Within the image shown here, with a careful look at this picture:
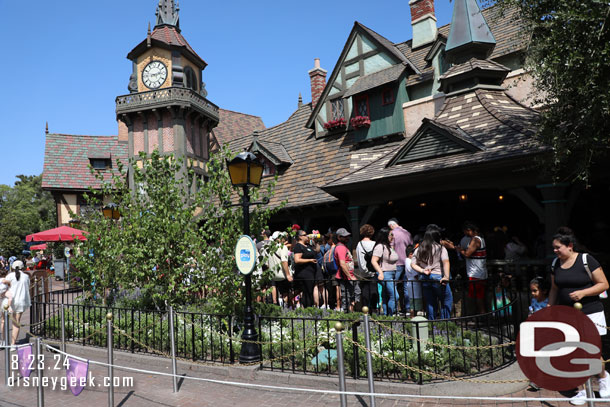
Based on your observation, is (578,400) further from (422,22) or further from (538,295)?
(422,22)

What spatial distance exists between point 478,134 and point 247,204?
7124 mm

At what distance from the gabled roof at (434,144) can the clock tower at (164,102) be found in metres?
17.5

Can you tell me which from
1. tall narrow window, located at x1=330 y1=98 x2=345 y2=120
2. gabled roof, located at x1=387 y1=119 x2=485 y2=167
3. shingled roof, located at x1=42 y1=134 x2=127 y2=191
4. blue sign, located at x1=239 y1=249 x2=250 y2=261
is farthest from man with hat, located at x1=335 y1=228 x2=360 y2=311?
shingled roof, located at x1=42 y1=134 x2=127 y2=191

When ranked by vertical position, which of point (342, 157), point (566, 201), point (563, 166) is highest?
point (342, 157)

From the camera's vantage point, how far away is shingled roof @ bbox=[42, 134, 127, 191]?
34.8m

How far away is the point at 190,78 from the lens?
28.6 metres

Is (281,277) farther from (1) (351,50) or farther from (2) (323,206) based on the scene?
(1) (351,50)

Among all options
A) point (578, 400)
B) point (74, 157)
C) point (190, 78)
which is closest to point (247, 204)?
point (578, 400)

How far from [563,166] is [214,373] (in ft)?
25.2

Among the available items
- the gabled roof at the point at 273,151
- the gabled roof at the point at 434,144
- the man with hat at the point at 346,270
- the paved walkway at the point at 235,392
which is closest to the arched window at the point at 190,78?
the gabled roof at the point at 273,151

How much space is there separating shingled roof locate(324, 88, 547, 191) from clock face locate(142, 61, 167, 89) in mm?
18943

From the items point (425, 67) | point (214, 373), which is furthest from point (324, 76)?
point (214, 373)

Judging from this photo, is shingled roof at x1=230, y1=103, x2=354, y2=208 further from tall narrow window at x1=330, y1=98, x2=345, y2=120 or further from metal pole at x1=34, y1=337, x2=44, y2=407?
metal pole at x1=34, y1=337, x2=44, y2=407

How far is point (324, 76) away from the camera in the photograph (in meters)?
22.0
